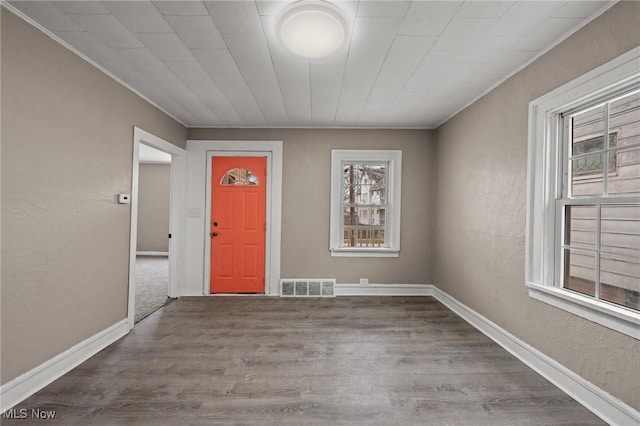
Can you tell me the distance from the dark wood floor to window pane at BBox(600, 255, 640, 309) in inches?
29.4

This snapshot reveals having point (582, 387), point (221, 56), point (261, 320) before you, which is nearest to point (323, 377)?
point (261, 320)

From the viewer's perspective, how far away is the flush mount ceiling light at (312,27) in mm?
1743

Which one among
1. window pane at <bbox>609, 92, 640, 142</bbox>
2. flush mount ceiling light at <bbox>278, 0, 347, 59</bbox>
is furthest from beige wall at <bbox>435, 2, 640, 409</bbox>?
flush mount ceiling light at <bbox>278, 0, 347, 59</bbox>

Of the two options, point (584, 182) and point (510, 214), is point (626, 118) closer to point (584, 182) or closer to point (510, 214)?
point (584, 182)

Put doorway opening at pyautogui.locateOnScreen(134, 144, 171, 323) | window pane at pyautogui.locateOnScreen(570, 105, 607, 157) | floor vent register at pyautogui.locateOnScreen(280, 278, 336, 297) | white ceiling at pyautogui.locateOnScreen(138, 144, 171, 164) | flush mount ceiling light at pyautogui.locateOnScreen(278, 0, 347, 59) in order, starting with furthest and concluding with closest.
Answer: doorway opening at pyautogui.locateOnScreen(134, 144, 171, 323), white ceiling at pyautogui.locateOnScreen(138, 144, 171, 164), floor vent register at pyautogui.locateOnScreen(280, 278, 336, 297), window pane at pyautogui.locateOnScreen(570, 105, 607, 157), flush mount ceiling light at pyautogui.locateOnScreen(278, 0, 347, 59)

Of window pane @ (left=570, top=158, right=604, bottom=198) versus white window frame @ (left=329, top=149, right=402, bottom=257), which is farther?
white window frame @ (left=329, top=149, right=402, bottom=257)

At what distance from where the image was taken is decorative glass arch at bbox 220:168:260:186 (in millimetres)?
4383

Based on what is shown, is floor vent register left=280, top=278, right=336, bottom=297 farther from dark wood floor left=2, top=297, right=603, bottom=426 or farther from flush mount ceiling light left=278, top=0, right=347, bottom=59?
flush mount ceiling light left=278, top=0, right=347, bottom=59

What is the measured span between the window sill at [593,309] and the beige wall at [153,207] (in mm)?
8107

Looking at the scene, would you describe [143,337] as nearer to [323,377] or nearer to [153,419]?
[153,419]

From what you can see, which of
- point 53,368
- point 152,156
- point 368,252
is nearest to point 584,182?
point 368,252

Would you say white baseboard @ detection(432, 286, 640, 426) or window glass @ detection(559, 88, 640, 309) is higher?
window glass @ detection(559, 88, 640, 309)

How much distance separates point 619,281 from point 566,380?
77 cm

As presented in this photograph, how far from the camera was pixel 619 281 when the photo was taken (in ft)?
6.34
